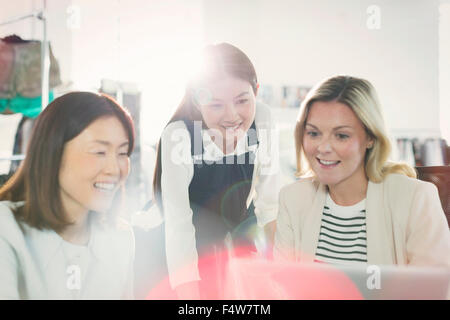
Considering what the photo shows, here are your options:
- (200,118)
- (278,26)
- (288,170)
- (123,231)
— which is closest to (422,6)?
(278,26)

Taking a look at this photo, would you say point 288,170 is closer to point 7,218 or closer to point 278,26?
point 278,26

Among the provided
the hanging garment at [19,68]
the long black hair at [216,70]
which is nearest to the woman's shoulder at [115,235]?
the long black hair at [216,70]

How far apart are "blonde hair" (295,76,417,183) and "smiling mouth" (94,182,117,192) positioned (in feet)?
1.91

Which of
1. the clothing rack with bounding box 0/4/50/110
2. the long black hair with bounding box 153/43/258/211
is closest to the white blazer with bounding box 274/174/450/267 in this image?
the long black hair with bounding box 153/43/258/211

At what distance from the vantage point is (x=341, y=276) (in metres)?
1.06

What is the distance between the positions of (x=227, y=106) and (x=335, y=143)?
348 mm

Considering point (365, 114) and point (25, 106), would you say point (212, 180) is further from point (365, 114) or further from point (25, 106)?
point (25, 106)

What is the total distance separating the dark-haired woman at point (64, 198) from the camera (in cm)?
103

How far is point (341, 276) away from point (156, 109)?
785 mm

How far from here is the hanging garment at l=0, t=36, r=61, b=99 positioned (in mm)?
1429

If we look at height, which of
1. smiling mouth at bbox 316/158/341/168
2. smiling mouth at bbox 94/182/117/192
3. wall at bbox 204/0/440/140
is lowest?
smiling mouth at bbox 94/182/117/192

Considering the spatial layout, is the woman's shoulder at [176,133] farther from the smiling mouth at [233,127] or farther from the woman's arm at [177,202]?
the smiling mouth at [233,127]

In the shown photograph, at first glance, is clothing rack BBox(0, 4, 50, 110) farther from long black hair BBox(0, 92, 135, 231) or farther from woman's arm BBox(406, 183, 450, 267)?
woman's arm BBox(406, 183, 450, 267)

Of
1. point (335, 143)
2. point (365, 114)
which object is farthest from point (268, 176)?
point (365, 114)
